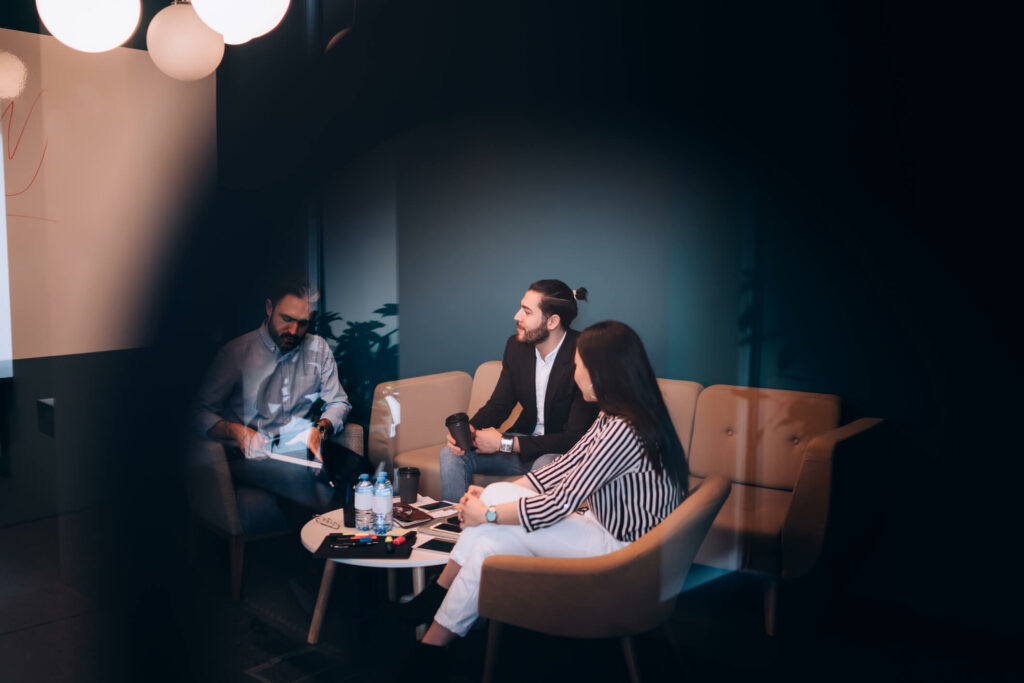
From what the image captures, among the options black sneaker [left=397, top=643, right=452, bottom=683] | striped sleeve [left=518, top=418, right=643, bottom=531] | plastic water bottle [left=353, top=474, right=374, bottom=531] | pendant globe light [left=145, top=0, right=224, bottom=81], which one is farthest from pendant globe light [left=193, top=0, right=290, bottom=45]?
black sneaker [left=397, top=643, right=452, bottom=683]

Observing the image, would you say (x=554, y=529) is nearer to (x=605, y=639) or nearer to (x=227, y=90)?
(x=605, y=639)

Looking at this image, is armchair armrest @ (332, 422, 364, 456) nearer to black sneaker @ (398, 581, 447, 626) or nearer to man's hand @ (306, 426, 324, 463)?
man's hand @ (306, 426, 324, 463)

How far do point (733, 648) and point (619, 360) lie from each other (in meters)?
0.69

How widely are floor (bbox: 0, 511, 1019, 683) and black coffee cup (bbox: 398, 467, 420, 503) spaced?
260 mm

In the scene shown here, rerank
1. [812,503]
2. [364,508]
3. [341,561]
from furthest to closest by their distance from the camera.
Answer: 1. [364,508]
2. [341,561]
3. [812,503]

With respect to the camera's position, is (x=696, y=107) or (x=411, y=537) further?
(x=411, y=537)

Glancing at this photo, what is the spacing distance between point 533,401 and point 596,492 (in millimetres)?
943

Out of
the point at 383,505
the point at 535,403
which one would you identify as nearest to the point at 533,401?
the point at 535,403

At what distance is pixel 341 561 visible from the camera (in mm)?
1790

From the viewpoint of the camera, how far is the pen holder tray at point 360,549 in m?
1.80

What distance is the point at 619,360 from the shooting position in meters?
1.62

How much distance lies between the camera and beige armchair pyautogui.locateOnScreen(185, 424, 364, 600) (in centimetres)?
200

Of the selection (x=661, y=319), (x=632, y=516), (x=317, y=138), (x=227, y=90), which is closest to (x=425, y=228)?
(x=317, y=138)

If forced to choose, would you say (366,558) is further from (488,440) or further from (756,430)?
(756,430)
